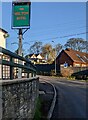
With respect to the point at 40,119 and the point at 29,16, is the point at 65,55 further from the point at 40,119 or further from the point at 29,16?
the point at 40,119

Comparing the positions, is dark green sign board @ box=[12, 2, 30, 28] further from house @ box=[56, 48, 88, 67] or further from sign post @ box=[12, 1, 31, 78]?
house @ box=[56, 48, 88, 67]

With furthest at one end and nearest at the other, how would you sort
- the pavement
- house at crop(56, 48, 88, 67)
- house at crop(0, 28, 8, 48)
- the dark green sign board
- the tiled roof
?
Result: the tiled roof, house at crop(56, 48, 88, 67), house at crop(0, 28, 8, 48), the dark green sign board, the pavement

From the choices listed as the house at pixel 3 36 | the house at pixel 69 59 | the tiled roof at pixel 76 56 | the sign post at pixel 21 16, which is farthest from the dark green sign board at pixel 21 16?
the tiled roof at pixel 76 56

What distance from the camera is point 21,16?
71.3 ft

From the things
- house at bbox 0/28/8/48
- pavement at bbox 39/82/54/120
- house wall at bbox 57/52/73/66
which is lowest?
pavement at bbox 39/82/54/120

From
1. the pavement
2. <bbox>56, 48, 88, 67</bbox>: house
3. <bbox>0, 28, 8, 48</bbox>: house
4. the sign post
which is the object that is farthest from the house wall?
the sign post

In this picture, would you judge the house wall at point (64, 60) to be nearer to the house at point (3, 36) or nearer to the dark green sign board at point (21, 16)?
the house at point (3, 36)

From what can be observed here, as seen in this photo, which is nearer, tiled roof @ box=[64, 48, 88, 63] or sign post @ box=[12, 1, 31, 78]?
sign post @ box=[12, 1, 31, 78]

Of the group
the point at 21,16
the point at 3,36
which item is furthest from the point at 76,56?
the point at 21,16

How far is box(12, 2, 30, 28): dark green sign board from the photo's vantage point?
21578 mm

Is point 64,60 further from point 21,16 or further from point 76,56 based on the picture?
point 21,16

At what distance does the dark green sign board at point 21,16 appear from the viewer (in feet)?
70.8

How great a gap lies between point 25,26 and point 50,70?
5256 centimetres

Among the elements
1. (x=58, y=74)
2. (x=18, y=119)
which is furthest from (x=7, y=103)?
(x=58, y=74)
